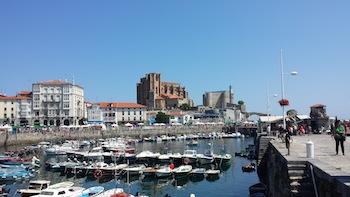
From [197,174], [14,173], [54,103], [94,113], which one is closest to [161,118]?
[94,113]

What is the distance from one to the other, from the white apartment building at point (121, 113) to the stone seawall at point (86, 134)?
27.6m

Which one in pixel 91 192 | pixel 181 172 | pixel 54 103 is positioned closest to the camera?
pixel 91 192

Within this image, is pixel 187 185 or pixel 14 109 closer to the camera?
pixel 187 185

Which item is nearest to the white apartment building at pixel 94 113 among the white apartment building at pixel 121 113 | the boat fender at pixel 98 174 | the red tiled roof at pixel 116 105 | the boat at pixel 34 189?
the white apartment building at pixel 121 113

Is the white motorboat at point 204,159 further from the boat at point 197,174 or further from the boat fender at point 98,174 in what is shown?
the boat fender at point 98,174

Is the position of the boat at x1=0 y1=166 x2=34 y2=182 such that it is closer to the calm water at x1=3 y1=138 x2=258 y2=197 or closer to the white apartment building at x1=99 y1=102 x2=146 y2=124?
the calm water at x1=3 y1=138 x2=258 y2=197

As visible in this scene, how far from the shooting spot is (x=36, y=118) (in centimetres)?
14488

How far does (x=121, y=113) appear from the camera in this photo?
172 m

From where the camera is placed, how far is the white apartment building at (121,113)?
170 metres

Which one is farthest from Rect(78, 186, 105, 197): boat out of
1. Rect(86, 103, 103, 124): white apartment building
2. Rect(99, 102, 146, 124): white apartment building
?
Rect(99, 102, 146, 124): white apartment building

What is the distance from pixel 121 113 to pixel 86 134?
4543 centimetres

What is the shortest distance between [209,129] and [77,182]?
114615 mm

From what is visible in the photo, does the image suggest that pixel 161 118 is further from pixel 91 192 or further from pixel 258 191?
pixel 258 191

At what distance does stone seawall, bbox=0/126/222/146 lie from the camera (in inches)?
4318
